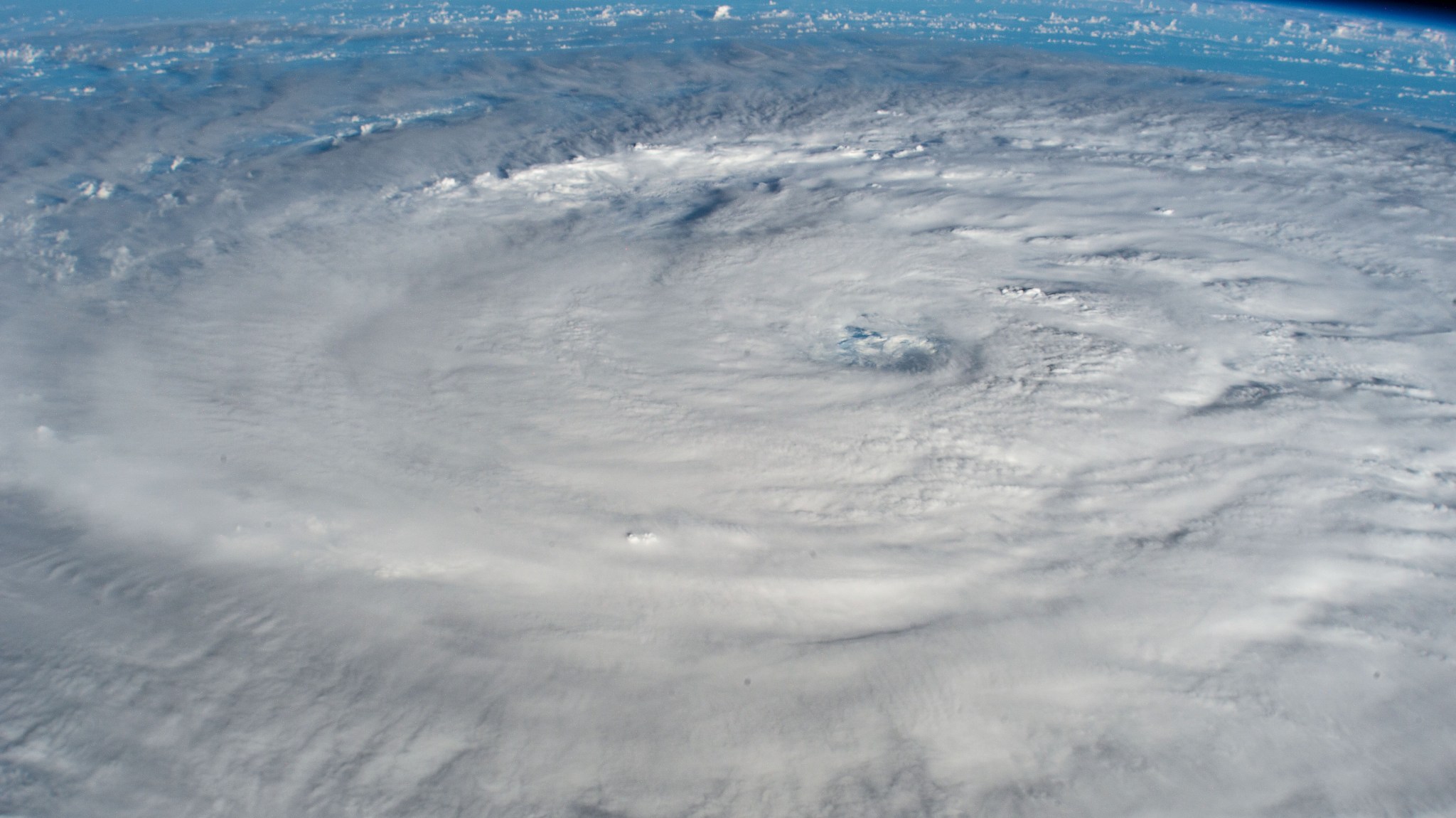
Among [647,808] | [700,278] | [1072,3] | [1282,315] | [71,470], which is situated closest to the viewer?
[647,808]

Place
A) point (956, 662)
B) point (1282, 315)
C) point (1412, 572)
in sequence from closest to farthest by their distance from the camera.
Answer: point (956, 662) → point (1412, 572) → point (1282, 315)

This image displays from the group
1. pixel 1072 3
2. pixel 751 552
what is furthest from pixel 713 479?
pixel 1072 3

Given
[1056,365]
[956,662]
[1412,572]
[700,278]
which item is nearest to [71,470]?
[700,278]

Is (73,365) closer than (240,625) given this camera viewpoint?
No

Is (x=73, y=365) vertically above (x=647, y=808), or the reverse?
(x=73, y=365)

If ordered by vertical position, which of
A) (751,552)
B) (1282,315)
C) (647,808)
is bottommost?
(647,808)

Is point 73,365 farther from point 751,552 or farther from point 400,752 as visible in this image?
point 751,552

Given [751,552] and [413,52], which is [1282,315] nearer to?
[751,552]
